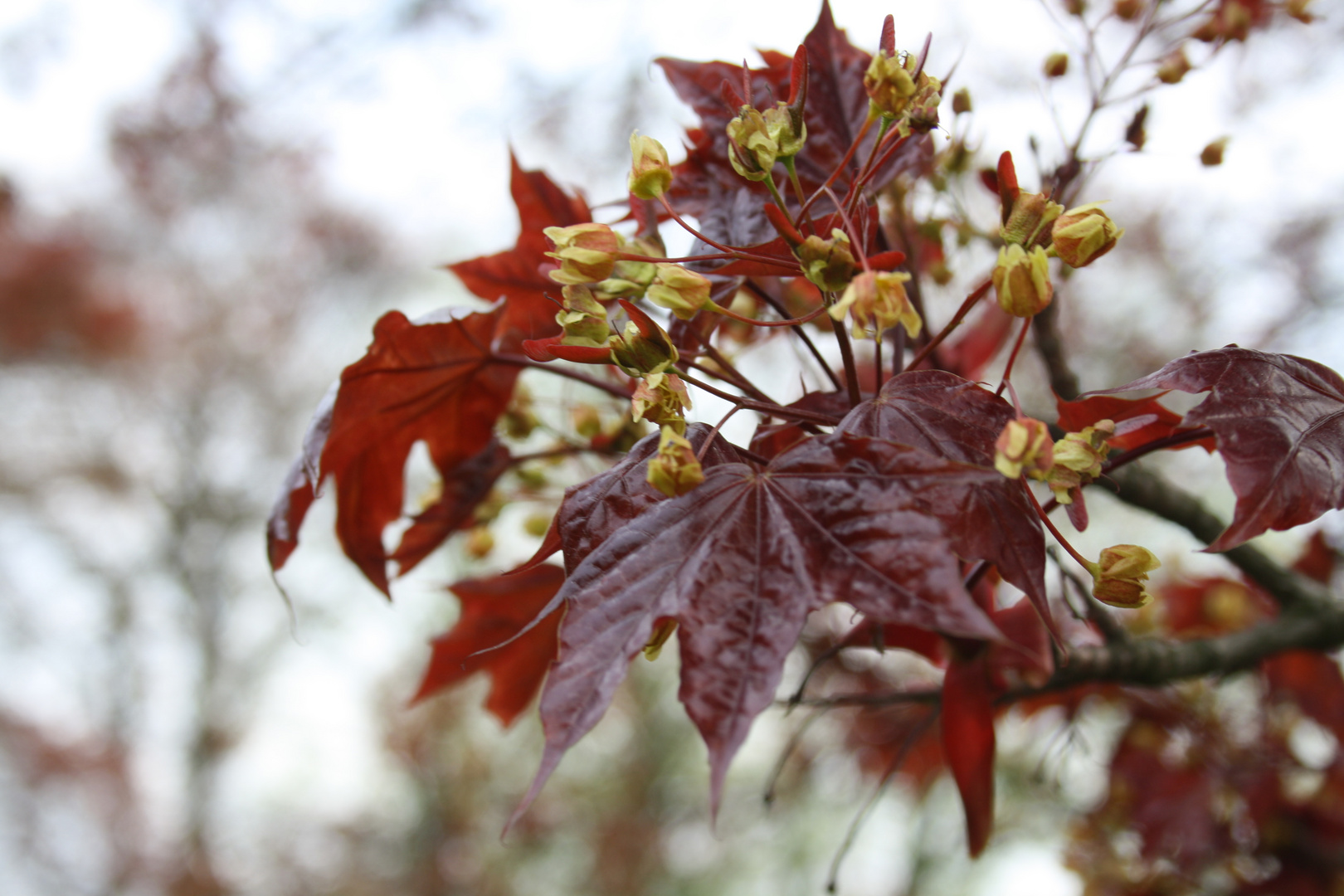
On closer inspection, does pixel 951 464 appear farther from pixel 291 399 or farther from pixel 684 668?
pixel 291 399

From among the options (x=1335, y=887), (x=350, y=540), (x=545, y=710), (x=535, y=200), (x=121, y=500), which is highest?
(x=121, y=500)

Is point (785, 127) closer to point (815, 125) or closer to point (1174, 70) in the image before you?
point (815, 125)

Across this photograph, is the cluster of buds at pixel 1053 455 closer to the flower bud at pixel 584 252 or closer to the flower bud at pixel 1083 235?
the flower bud at pixel 1083 235

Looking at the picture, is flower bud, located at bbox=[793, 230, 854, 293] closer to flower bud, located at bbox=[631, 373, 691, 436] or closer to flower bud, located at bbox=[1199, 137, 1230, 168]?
flower bud, located at bbox=[631, 373, 691, 436]

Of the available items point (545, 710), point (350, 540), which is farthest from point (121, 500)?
point (545, 710)

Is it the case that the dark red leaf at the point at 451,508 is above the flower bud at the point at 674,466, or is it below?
above

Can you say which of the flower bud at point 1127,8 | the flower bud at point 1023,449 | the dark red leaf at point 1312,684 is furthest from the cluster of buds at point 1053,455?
the dark red leaf at point 1312,684

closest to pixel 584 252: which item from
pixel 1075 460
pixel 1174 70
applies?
pixel 1075 460
